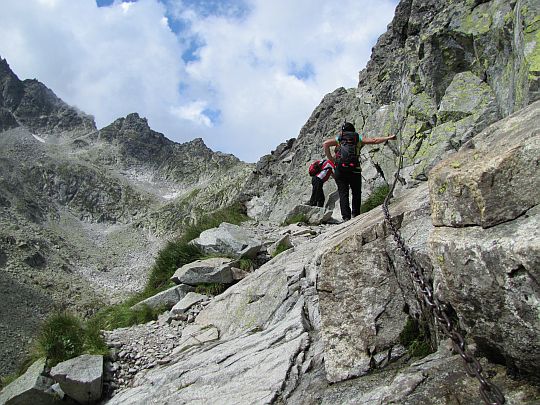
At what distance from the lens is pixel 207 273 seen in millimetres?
11859

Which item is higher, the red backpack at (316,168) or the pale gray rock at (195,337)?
the red backpack at (316,168)

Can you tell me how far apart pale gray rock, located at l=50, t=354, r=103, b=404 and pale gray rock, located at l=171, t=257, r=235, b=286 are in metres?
3.84

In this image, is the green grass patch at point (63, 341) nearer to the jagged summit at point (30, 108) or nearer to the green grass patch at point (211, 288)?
the green grass patch at point (211, 288)

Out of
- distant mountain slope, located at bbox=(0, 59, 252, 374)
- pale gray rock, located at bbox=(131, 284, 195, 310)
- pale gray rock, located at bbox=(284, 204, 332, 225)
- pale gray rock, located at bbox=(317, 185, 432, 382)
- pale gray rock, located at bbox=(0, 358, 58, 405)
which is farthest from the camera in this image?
distant mountain slope, located at bbox=(0, 59, 252, 374)

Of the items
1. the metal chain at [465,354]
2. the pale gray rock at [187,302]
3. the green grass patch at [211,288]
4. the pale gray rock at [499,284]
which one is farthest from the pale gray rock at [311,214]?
the pale gray rock at [499,284]

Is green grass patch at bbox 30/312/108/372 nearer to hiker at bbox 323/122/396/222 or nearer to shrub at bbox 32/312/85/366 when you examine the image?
shrub at bbox 32/312/85/366

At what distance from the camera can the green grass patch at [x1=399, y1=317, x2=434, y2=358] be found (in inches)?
182

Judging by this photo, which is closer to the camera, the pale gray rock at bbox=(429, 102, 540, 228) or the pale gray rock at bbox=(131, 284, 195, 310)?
the pale gray rock at bbox=(429, 102, 540, 228)

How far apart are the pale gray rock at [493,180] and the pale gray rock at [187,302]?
7.94 metres

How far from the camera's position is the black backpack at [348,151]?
36.9 ft

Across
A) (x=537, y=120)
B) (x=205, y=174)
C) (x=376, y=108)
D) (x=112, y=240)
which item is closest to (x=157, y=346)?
(x=537, y=120)

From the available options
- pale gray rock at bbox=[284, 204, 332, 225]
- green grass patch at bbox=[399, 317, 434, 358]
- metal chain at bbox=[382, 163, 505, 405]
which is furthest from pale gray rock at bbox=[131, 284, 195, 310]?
metal chain at bbox=[382, 163, 505, 405]

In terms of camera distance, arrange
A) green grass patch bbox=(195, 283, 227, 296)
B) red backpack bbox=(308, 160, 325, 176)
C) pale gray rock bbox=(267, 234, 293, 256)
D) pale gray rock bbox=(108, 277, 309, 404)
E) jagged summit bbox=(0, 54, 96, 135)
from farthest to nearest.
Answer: jagged summit bbox=(0, 54, 96, 135) < red backpack bbox=(308, 160, 325, 176) < pale gray rock bbox=(267, 234, 293, 256) < green grass patch bbox=(195, 283, 227, 296) < pale gray rock bbox=(108, 277, 309, 404)

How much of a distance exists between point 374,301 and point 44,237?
405 feet
